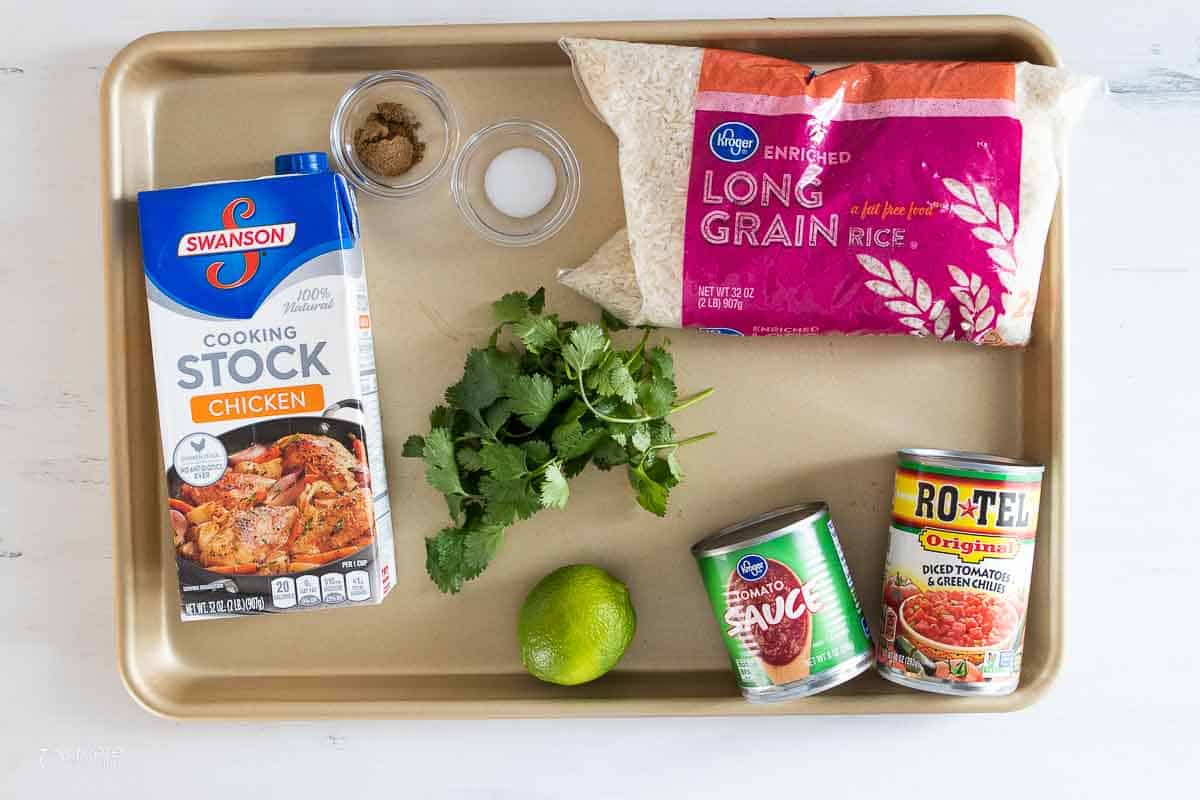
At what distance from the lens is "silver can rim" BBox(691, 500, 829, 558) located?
0.99 metres

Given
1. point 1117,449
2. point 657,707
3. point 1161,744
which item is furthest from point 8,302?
point 1161,744

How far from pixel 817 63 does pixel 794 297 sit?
32 centimetres

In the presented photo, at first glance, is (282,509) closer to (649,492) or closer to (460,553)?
(460,553)

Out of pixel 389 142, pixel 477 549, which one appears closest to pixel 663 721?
pixel 477 549

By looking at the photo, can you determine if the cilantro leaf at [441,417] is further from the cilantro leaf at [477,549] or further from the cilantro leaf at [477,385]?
the cilantro leaf at [477,549]

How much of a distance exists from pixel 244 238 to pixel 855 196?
0.71 metres

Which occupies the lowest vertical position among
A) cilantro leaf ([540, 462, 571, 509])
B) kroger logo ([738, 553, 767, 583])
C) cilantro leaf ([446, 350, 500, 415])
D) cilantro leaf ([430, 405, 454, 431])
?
kroger logo ([738, 553, 767, 583])

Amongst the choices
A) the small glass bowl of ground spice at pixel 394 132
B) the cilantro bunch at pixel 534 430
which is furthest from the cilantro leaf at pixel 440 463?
the small glass bowl of ground spice at pixel 394 132

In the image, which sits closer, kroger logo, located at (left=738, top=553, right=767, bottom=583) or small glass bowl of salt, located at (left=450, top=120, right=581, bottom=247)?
kroger logo, located at (left=738, top=553, right=767, bottom=583)

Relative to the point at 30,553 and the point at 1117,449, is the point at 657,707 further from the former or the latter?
the point at 30,553

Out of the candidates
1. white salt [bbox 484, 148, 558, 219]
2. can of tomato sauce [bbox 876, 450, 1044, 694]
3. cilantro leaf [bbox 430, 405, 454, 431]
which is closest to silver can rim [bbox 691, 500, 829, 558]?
can of tomato sauce [bbox 876, 450, 1044, 694]

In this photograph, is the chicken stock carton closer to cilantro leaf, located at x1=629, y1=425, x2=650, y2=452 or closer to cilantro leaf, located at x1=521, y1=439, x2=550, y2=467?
cilantro leaf, located at x1=521, y1=439, x2=550, y2=467

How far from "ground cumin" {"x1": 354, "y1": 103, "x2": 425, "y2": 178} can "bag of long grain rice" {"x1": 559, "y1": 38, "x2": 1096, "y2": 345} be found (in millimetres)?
241

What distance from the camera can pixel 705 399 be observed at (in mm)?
1118
